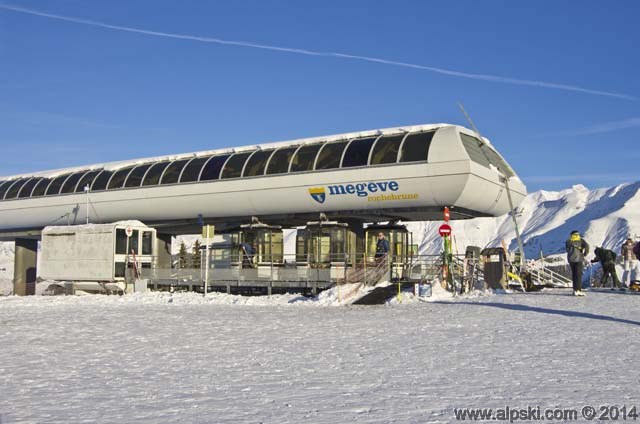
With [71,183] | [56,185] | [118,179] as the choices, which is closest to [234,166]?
[118,179]

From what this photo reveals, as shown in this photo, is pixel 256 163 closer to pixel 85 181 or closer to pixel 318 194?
pixel 318 194

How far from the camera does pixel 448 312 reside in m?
15.8

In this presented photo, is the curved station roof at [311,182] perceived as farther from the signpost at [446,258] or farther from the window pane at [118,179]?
the signpost at [446,258]

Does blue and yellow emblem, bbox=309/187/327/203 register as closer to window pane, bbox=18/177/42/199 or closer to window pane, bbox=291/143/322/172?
window pane, bbox=291/143/322/172

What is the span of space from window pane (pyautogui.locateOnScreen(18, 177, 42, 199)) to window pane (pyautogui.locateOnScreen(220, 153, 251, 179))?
13603 mm

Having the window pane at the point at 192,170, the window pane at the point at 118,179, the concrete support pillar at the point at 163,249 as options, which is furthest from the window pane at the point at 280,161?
the window pane at the point at 118,179

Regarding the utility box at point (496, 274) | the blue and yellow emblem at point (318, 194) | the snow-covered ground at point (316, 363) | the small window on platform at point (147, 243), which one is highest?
the blue and yellow emblem at point (318, 194)

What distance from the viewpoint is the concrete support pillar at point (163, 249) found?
33.3 m

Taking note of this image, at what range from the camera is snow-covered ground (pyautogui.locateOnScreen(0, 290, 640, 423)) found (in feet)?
22.2

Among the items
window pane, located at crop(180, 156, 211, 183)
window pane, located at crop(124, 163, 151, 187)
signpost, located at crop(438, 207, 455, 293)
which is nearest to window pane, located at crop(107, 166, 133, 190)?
window pane, located at crop(124, 163, 151, 187)

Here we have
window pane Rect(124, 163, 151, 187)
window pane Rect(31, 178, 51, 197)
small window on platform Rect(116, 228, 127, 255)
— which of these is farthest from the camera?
window pane Rect(31, 178, 51, 197)

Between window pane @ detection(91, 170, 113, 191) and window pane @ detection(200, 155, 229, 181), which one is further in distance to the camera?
window pane @ detection(91, 170, 113, 191)

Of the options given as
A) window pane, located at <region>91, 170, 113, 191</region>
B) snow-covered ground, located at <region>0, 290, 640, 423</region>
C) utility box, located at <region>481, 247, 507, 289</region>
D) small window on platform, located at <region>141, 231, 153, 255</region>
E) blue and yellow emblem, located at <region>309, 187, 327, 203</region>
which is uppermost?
window pane, located at <region>91, 170, 113, 191</region>

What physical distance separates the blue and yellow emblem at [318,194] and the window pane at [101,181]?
468 inches
